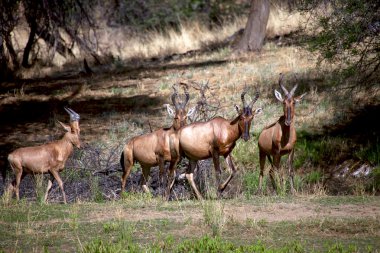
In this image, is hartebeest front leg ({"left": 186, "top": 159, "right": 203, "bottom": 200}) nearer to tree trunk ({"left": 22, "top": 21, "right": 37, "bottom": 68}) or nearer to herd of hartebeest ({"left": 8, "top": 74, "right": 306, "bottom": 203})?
herd of hartebeest ({"left": 8, "top": 74, "right": 306, "bottom": 203})

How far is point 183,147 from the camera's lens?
605 inches

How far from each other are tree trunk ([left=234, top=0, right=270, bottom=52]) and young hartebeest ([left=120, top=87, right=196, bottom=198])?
39.5ft

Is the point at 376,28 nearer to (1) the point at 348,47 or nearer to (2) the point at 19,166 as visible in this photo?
(1) the point at 348,47

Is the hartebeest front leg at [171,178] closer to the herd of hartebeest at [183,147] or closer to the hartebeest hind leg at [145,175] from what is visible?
the herd of hartebeest at [183,147]

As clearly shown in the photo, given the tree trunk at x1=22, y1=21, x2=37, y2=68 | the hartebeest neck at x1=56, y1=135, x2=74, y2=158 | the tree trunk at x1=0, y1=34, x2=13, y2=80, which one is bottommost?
the hartebeest neck at x1=56, y1=135, x2=74, y2=158

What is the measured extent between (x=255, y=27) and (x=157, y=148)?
1290 centimetres

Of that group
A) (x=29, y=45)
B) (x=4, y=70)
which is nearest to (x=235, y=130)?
(x=29, y=45)

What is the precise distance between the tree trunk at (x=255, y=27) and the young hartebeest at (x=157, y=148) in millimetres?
12025

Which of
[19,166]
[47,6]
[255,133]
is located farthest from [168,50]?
[19,166]

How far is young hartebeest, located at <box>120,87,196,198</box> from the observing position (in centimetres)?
1583

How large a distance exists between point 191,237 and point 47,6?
1401 cm

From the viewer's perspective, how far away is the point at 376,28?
1781 cm

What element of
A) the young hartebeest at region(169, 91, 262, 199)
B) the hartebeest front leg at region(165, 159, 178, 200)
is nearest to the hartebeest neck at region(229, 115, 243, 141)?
the young hartebeest at region(169, 91, 262, 199)

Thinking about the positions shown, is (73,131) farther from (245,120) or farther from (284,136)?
(284,136)
